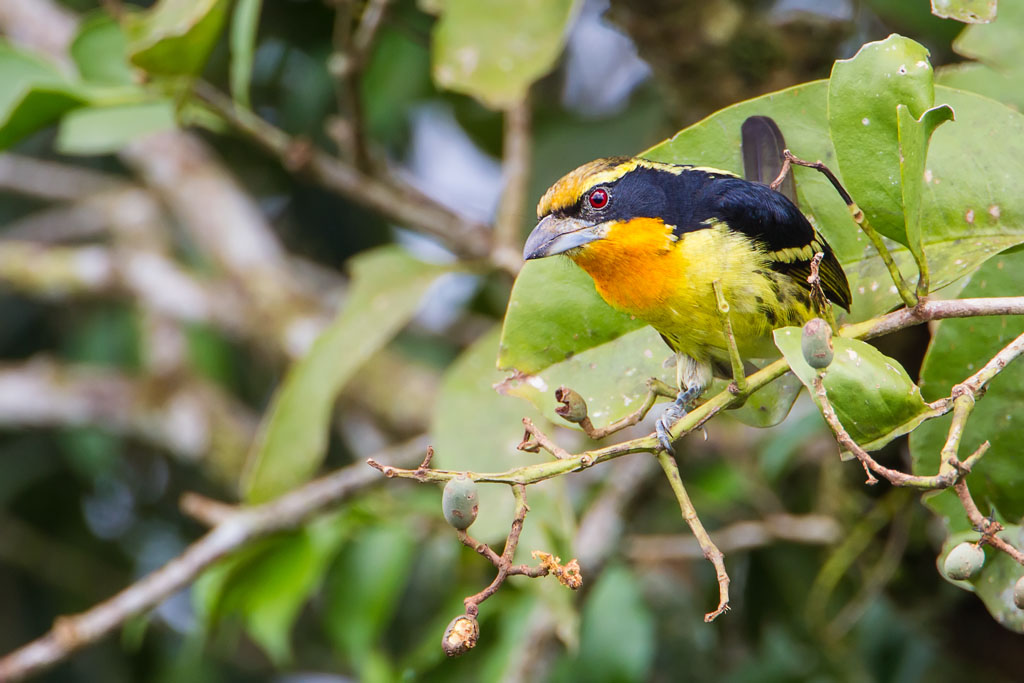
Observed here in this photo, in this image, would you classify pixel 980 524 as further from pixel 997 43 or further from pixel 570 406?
pixel 997 43

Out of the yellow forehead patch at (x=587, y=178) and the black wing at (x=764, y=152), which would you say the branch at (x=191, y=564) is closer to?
the yellow forehead patch at (x=587, y=178)

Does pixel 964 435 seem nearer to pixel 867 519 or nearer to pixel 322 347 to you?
pixel 867 519

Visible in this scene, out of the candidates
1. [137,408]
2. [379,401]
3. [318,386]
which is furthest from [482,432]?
[137,408]

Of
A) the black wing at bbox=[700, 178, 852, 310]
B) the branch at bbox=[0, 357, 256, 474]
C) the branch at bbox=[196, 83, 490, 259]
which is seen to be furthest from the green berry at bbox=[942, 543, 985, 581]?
the branch at bbox=[0, 357, 256, 474]

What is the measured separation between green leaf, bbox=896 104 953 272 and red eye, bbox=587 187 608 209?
706 mm

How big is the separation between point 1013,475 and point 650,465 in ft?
4.03

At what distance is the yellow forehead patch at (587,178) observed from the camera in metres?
1.87

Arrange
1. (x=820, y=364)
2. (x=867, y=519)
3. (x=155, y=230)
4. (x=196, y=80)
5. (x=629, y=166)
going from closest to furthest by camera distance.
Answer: (x=820, y=364), (x=629, y=166), (x=196, y=80), (x=867, y=519), (x=155, y=230)

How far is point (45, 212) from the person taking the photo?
205 inches

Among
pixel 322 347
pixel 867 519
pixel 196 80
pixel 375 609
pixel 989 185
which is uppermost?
pixel 989 185

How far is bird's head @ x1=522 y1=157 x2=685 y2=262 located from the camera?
182 centimetres

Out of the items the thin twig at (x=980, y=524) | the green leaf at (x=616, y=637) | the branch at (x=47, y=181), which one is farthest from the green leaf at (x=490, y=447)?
the branch at (x=47, y=181)

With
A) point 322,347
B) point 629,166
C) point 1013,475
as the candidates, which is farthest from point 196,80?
point 1013,475

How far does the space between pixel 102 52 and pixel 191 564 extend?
49.5 inches
